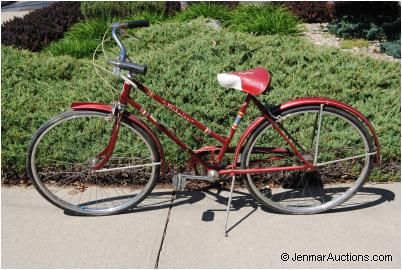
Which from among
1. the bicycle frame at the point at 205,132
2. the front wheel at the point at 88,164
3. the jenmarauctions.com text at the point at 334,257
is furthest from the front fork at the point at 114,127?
the jenmarauctions.com text at the point at 334,257

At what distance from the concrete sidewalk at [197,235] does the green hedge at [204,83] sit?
18.2 inches

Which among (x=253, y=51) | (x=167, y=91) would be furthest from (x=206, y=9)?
(x=167, y=91)

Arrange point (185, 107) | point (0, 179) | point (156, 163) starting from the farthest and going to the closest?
point (185, 107) → point (0, 179) → point (156, 163)

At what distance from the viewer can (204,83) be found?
417 cm

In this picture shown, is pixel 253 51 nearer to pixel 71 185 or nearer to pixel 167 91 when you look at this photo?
pixel 167 91

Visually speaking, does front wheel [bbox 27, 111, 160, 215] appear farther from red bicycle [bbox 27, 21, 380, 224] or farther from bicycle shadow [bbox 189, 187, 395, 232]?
bicycle shadow [bbox 189, 187, 395, 232]

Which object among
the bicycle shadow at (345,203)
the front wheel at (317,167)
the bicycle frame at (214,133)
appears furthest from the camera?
the front wheel at (317,167)

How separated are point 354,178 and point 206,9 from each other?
427cm

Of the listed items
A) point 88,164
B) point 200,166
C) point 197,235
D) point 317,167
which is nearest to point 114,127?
point 88,164

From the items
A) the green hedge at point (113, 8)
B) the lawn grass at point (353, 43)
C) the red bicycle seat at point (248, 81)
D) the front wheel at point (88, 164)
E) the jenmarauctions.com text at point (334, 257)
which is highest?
the green hedge at point (113, 8)

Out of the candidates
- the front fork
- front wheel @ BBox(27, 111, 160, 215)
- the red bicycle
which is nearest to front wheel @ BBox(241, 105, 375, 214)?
the red bicycle

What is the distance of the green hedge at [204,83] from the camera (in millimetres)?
3822

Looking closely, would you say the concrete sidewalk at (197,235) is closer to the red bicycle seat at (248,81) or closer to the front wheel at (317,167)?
the front wheel at (317,167)

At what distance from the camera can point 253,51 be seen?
185 inches
